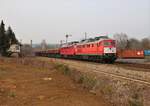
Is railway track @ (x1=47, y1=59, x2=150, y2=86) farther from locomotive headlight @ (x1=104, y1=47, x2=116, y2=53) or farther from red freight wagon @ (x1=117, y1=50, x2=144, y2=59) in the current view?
red freight wagon @ (x1=117, y1=50, x2=144, y2=59)

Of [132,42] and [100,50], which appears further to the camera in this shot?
[132,42]

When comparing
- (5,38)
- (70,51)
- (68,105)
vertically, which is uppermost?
(5,38)

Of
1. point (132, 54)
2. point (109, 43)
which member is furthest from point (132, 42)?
point (109, 43)

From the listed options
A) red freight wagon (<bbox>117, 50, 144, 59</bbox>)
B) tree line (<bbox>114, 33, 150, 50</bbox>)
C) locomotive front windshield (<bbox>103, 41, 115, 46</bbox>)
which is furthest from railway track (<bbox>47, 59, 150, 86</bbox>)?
tree line (<bbox>114, 33, 150, 50</bbox>)

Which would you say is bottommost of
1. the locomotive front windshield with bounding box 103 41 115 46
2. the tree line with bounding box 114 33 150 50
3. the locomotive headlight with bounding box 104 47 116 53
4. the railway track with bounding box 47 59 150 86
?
the railway track with bounding box 47 59 150 86

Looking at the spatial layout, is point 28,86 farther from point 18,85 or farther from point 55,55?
point 55,55

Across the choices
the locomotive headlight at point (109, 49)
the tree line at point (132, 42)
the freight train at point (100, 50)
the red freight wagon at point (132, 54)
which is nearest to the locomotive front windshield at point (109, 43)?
the freight train at point (100, 50)

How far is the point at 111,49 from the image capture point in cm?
2855

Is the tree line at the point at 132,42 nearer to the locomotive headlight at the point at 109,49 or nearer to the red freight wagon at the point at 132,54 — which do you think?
the red freight wagon at the point at 132,54

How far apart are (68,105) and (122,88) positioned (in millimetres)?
3382

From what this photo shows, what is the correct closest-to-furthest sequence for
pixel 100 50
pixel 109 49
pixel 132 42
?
pixel 109 49 < pixel 100 50 < pixel 132 42

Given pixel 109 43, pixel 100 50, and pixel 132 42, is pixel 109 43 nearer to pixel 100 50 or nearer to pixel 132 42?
pixel 100 50

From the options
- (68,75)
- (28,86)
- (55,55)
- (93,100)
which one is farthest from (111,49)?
(55,55)

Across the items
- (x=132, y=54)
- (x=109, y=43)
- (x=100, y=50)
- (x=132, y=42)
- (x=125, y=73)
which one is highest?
(x=132, y=42)
